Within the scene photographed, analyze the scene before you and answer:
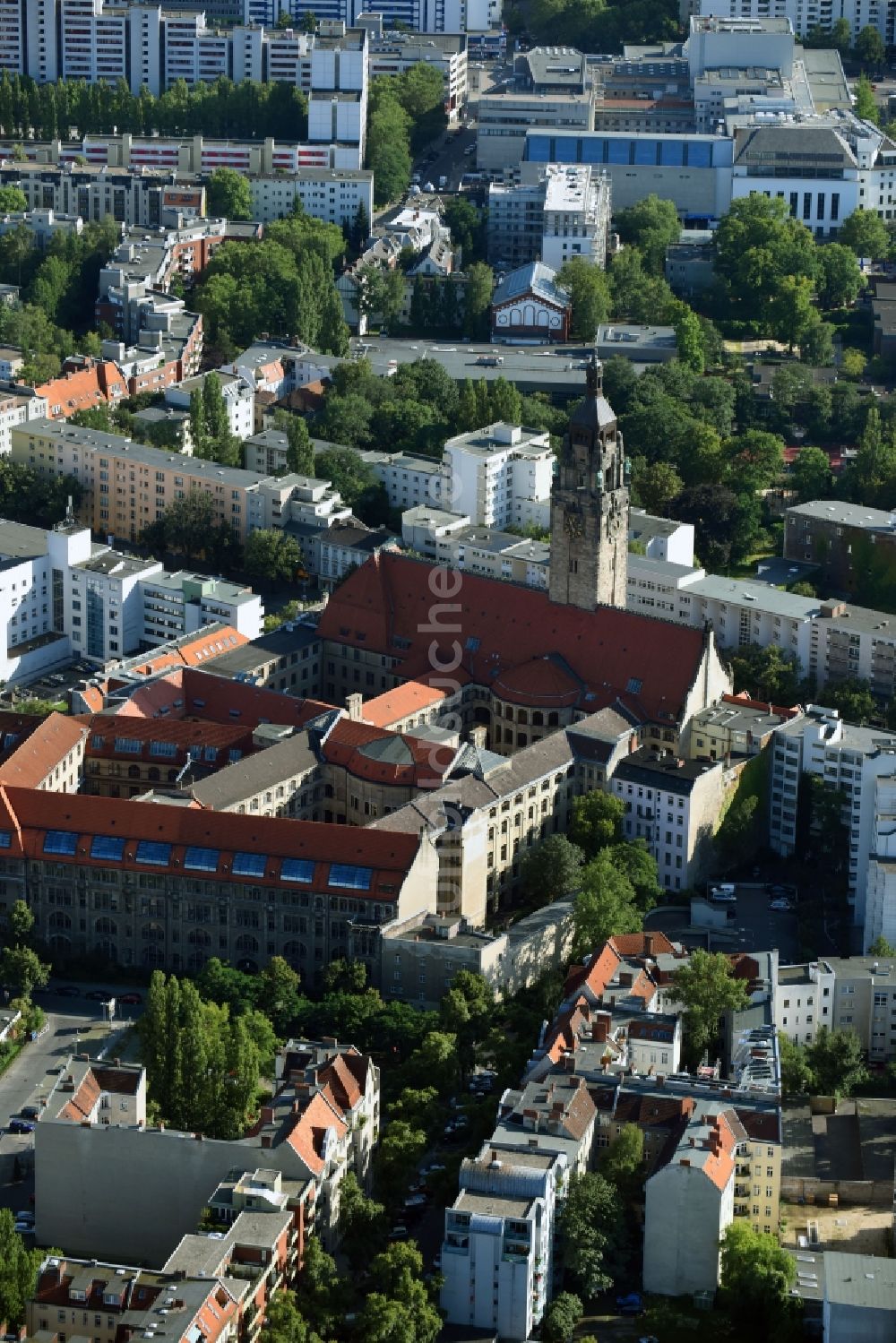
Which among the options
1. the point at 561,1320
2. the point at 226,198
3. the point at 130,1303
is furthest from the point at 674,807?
the point at 226,198

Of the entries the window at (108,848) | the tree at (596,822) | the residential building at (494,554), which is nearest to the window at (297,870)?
the window at (108,848)

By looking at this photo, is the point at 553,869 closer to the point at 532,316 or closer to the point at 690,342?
the point at 690,342

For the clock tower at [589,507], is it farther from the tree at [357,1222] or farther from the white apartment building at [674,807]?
the tree at [357,1222]

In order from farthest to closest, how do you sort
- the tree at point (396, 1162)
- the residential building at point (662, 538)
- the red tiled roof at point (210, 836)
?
1. the residential building at point (662, 538)
2. the red tiled roof at point (210, 836)
3. the tree at point (396, 1162)


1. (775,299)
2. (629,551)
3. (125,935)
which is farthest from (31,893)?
(775,299)

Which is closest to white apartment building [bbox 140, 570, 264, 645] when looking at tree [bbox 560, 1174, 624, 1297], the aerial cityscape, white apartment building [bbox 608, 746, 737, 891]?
the aerial cityscape
